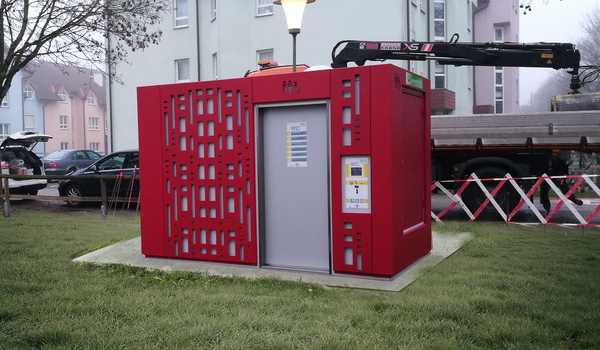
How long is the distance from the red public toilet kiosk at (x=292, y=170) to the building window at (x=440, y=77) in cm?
1923

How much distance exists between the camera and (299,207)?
772 centimetres

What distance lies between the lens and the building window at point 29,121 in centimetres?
5857

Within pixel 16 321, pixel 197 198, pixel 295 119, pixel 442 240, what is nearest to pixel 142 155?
pixel 197 198

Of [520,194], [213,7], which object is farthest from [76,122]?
[520,194]

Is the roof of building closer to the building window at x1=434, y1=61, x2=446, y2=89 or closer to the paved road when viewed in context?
the building window at x1=434, y1=61, x2=446, y2=89

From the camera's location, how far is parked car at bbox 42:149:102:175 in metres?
28.6

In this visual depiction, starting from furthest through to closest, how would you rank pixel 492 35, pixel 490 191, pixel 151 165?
pixel 492 35, pixel 490 191, pixel 151 165

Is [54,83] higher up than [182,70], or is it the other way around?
[54,83]

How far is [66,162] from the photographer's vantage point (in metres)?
28.8

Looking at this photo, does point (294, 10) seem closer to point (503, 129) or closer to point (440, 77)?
point (503, 129)

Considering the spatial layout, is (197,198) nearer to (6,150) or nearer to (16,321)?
(16,321)

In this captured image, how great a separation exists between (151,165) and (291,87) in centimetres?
248

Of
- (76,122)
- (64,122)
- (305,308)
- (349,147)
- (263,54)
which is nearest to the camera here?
(305,308)

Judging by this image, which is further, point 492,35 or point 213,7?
point 492,35
